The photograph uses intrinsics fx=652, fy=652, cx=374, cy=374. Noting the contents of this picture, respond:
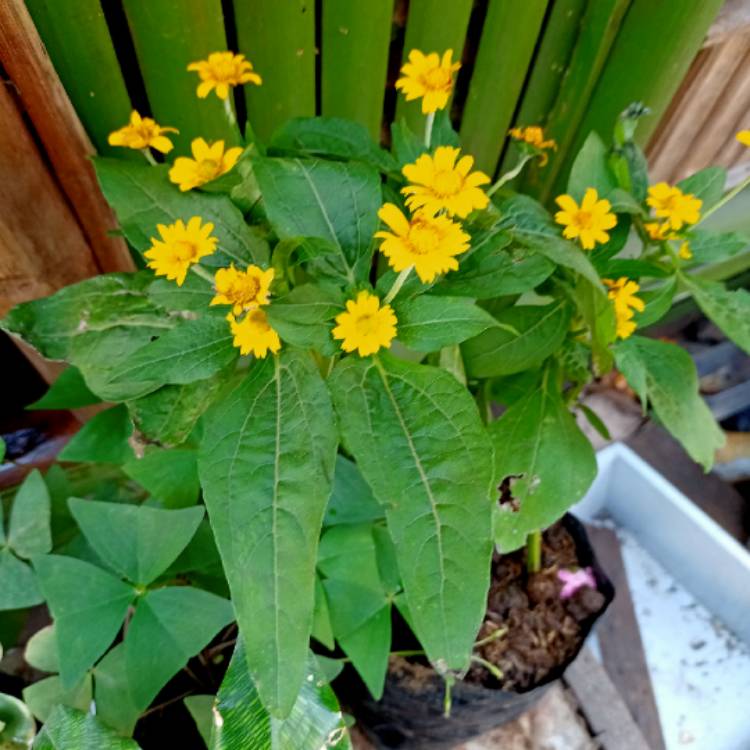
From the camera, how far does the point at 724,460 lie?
1.69 meters

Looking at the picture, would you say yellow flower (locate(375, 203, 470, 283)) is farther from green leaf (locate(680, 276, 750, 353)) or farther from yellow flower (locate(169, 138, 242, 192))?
green leaf (locate(680, 276, 750, 353))

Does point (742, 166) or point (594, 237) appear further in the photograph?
point (742, 166)

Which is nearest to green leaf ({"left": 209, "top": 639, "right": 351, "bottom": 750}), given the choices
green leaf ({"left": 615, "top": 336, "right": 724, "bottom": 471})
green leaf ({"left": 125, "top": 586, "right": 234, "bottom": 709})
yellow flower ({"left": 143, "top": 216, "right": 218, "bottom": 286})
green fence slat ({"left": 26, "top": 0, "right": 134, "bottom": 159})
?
green leaf ({"left": 125, "top": 586, "right": 234, "bottom": 709})

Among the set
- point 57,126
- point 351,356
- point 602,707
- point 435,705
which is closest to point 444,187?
point 351,356

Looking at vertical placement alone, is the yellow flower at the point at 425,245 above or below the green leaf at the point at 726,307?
above

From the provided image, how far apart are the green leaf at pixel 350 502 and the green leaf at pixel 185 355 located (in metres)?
0.33

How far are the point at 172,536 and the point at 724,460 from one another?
4.81ft

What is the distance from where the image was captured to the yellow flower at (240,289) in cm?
53

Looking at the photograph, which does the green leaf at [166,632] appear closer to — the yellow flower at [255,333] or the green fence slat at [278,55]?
the yellow flower at [255,333]

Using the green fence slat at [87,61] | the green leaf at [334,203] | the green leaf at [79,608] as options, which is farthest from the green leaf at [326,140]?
the green leaf at [79,608]

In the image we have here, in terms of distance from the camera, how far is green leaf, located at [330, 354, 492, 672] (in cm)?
56

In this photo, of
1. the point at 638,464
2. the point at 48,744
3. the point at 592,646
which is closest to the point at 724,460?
the point at 638,464

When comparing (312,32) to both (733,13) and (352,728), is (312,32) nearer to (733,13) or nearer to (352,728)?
(733,13)

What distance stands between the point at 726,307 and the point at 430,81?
444 mm
